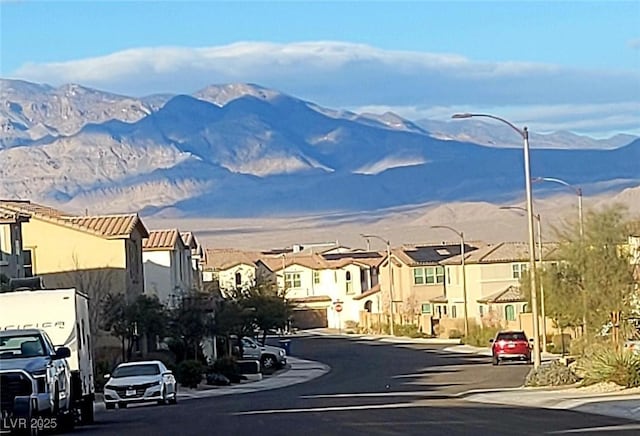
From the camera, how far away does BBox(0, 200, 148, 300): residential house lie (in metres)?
64.8

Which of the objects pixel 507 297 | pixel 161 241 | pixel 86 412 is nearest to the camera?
pixel 86 412

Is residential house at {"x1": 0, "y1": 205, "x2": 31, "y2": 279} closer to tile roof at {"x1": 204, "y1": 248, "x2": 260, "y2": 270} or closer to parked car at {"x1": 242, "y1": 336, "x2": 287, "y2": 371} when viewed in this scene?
parked car at {"x1": 242, "y1": 336, "x2": 287, "y2": 371}

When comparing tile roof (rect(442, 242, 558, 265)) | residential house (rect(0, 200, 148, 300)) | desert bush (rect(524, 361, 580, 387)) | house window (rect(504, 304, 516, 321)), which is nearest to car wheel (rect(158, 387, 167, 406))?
desert bush (rect(524, 361, 580, 387))

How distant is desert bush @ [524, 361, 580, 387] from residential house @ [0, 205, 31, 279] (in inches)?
871

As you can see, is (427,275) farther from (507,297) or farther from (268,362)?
(268,362)

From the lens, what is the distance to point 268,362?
75.4 m

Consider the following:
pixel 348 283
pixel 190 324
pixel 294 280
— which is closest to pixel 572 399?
pixel 190 324

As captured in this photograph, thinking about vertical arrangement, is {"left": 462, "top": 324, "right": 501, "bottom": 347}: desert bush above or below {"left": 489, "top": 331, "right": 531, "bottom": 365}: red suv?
below

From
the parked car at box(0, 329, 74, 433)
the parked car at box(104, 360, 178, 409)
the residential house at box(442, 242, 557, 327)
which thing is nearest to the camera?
the parked car at box(0, 329, 74, 433)

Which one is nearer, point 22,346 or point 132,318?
point 22,346

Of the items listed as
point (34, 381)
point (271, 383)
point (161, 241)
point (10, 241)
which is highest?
point (161, 241)

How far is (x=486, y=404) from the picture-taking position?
35.7 metres

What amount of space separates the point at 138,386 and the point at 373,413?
37.9 ft

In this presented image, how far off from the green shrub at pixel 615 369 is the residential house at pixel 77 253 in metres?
29.6
